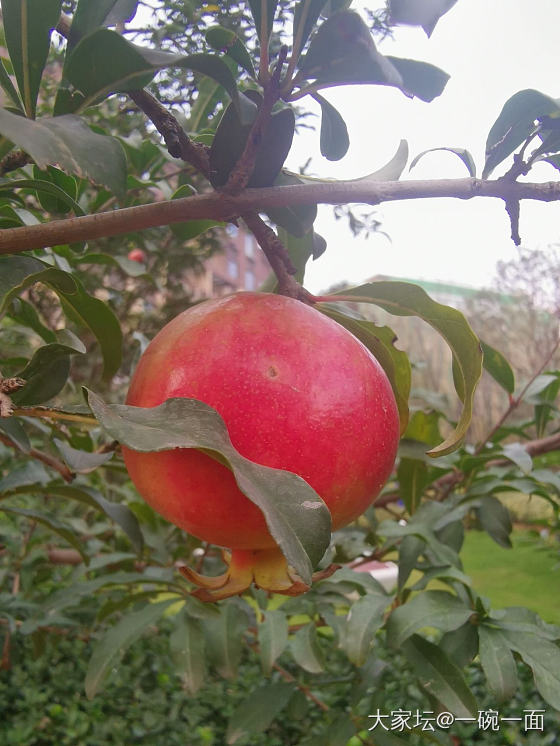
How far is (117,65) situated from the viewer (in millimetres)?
351

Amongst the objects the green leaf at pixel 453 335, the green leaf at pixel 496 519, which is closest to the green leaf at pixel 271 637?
the green leaf at pixel 496 519

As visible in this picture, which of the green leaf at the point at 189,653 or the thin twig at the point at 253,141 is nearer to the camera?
the thin twig at the point at 253,141

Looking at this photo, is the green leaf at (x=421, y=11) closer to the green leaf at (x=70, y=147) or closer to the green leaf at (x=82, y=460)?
the green leaf at (x=70, y=147)

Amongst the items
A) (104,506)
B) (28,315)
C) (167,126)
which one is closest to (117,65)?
(167,126)

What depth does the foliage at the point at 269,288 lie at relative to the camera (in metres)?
0.37

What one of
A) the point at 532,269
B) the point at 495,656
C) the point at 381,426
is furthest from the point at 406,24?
the point at 532,269

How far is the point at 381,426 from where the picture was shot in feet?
1.30

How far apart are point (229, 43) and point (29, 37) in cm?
12

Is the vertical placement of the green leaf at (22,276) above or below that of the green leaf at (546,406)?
above

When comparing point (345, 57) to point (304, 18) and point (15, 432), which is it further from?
point (15, 432)

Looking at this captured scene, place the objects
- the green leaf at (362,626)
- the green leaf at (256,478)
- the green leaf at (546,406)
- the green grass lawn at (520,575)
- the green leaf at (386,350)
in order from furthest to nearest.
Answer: the green grass lawn at (520,575) < the green leaf at (546,406) < the green leaf at (362,626) < the green leaf at (386,350) < the green leaf at (256,478)

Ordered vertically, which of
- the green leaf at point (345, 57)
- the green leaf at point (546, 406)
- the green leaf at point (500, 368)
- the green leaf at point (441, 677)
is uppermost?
the green leaf at point (345, 57)

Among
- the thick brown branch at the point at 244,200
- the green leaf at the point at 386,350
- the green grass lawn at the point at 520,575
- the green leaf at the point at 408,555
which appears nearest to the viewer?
the thick brown branch at the point at 244,200

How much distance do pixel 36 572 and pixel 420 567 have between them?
36.3 inches
